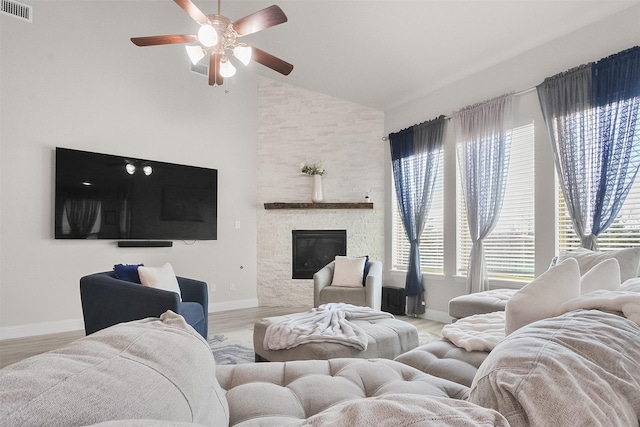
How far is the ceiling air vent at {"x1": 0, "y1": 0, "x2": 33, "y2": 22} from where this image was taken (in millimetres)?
3904

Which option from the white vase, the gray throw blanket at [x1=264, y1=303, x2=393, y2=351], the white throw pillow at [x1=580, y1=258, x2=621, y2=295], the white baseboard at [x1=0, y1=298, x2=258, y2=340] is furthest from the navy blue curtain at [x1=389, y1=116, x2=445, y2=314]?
the white baseboard at [x1=0, y1=298, x2=258, y2=340]

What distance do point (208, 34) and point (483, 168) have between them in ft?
10.9

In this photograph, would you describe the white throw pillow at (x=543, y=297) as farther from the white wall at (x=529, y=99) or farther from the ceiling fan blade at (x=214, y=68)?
the ceiling fan blade at (x=214, y=68)

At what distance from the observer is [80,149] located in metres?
4.32

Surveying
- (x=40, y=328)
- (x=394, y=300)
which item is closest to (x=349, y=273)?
(x=394, y=300)

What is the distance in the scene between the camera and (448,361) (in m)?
1.77

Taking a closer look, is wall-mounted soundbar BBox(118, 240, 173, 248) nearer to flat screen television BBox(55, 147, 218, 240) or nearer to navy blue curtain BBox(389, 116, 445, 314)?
flat screen television BBox(55, 147, 218, 240)

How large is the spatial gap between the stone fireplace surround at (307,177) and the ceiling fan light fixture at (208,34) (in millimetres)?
3224

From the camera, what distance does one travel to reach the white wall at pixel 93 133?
3.91 metres

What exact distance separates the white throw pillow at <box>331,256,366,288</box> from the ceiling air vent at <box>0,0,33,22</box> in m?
4.50

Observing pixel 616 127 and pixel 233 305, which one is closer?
pixel 616 127

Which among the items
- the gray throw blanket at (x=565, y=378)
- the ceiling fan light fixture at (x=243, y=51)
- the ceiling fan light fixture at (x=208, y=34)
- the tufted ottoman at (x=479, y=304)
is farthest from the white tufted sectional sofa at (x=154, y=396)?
the ceiling fan light fixture at (x=243, y=51)

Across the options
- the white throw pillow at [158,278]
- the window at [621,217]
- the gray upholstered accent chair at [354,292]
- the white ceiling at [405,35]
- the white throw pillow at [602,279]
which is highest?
the white ceiling at [405,35]

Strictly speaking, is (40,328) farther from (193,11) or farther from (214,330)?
(193,11)
